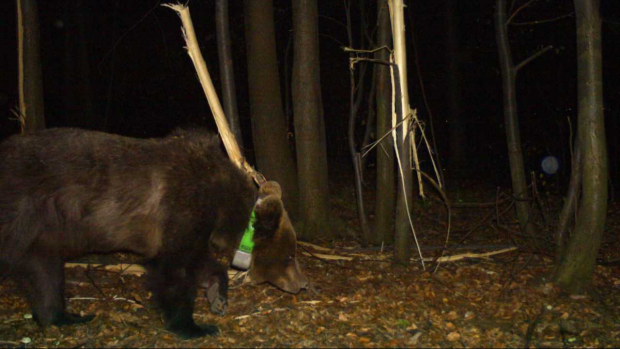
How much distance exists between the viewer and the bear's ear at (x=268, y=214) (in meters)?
5.58

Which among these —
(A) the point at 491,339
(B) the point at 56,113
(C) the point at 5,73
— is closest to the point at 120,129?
(B) the point at 56,113

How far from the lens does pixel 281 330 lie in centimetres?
557

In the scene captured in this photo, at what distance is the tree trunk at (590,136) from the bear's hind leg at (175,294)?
159 inches

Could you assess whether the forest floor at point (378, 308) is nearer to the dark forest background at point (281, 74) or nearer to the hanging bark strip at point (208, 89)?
the hanging bark strip at point (208, 89)

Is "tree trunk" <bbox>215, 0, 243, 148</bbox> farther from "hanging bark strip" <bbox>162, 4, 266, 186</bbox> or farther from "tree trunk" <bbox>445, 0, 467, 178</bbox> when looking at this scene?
"tree trunk" <bbox>445, 0, 467, 178</bbox>

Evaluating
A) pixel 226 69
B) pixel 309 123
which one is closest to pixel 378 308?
pixel 309 123

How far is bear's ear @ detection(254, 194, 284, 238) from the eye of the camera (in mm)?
5582

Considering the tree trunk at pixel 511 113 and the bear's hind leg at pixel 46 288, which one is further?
the tree trunk at pixel 511 113

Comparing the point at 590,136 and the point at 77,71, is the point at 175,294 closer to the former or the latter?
the point at 590,136

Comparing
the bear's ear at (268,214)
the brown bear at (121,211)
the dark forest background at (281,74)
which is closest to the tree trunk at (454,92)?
the dark forest background at (281,74)

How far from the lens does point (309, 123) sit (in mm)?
8031

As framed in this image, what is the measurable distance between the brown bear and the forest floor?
40 centimetres

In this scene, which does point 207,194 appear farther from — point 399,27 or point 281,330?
point 399,27

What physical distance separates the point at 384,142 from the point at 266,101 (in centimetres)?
186
